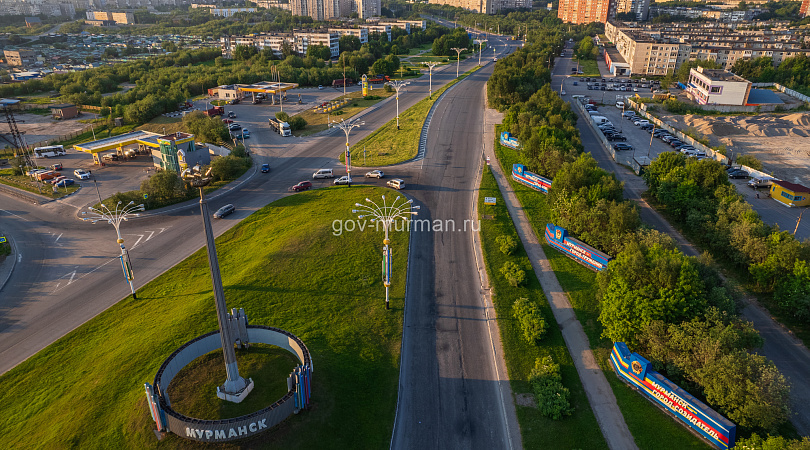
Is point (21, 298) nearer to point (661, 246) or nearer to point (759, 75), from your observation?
point (661, 246)

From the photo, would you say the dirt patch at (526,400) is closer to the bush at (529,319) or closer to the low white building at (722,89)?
the bush at (529,319)

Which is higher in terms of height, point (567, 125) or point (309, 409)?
point (567, 125)

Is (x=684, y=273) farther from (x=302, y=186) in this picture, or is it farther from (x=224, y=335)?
(x=302, y=186)

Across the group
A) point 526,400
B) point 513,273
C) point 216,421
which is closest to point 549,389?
point 526,400

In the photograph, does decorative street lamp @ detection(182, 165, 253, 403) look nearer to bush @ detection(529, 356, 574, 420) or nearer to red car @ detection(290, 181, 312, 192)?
bush @ detection(529, 356, 574, 420)

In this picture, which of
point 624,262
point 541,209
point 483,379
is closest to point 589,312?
point 624,262

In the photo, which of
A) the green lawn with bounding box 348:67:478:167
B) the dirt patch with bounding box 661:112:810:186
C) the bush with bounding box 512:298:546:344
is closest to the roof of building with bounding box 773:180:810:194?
the dirt patch with bounding box 661:112:810:186
